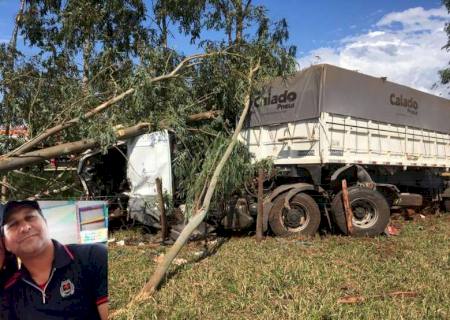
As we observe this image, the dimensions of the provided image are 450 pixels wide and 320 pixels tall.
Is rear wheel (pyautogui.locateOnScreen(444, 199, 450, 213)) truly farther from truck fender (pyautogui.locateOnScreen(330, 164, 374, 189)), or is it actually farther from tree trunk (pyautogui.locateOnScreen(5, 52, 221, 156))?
tree trunk (pyautogui.locateOnScreen(5, 52, 221, 156))

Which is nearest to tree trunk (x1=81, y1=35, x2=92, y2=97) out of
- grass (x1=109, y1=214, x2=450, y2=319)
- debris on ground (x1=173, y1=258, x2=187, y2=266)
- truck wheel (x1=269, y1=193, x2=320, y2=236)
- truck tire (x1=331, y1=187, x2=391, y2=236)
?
grass (x1=109, y1=214, x2=450, y2=319)

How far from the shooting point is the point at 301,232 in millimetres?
8617

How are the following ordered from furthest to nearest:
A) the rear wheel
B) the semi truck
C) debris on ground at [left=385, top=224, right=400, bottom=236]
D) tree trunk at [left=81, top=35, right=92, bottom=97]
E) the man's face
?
the rear wheel → debris on ground at [left=385, top=224, right=400, bottom=236] → the semi truck → tree trunk at [left=81, top=35, right=92, bottom=97] → the man's face

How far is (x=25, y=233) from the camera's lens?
7.16ft

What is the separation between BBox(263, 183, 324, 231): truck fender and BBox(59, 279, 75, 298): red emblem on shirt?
20.9ft

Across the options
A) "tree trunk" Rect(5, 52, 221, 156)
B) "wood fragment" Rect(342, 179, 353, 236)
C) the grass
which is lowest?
the grass

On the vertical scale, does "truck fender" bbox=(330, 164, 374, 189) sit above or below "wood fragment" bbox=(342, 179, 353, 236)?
above

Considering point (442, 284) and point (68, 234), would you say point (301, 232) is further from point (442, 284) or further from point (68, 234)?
point (68, 234)

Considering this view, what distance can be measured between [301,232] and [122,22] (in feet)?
26.4

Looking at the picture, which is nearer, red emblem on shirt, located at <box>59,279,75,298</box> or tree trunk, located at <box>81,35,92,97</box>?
red emblem on shirt, located at <box>59,279,75,298</box>

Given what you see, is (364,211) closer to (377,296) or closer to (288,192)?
(288,192)

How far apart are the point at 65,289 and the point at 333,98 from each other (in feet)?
23.2

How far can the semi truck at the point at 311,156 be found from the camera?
27.7 feet

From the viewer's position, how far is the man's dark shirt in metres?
2.17
